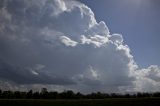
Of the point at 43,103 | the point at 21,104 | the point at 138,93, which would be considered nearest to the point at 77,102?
the point at 43,103

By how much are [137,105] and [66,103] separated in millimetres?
32038

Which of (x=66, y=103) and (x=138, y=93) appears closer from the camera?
(x=66, y=103)

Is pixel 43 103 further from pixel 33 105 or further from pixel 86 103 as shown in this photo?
pixel 86 103

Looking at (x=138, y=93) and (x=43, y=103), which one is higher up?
(x=138, y=93)

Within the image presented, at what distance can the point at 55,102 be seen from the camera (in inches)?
5108

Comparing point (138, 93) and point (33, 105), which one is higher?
point (138, 93)

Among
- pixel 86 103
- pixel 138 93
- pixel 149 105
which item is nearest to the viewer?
pixel 149 105

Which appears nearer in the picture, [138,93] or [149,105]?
[149,105]

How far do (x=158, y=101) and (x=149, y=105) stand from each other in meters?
7.30

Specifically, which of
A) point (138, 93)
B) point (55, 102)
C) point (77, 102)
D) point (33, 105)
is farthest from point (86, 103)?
point (138, 93)

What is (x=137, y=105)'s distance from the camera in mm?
115812

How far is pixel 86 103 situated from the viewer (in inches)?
4838

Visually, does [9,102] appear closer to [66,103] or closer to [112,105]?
[66,103]

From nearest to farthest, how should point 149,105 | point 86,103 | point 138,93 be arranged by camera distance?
point 149,105 < point 86,103 < point 138,93
